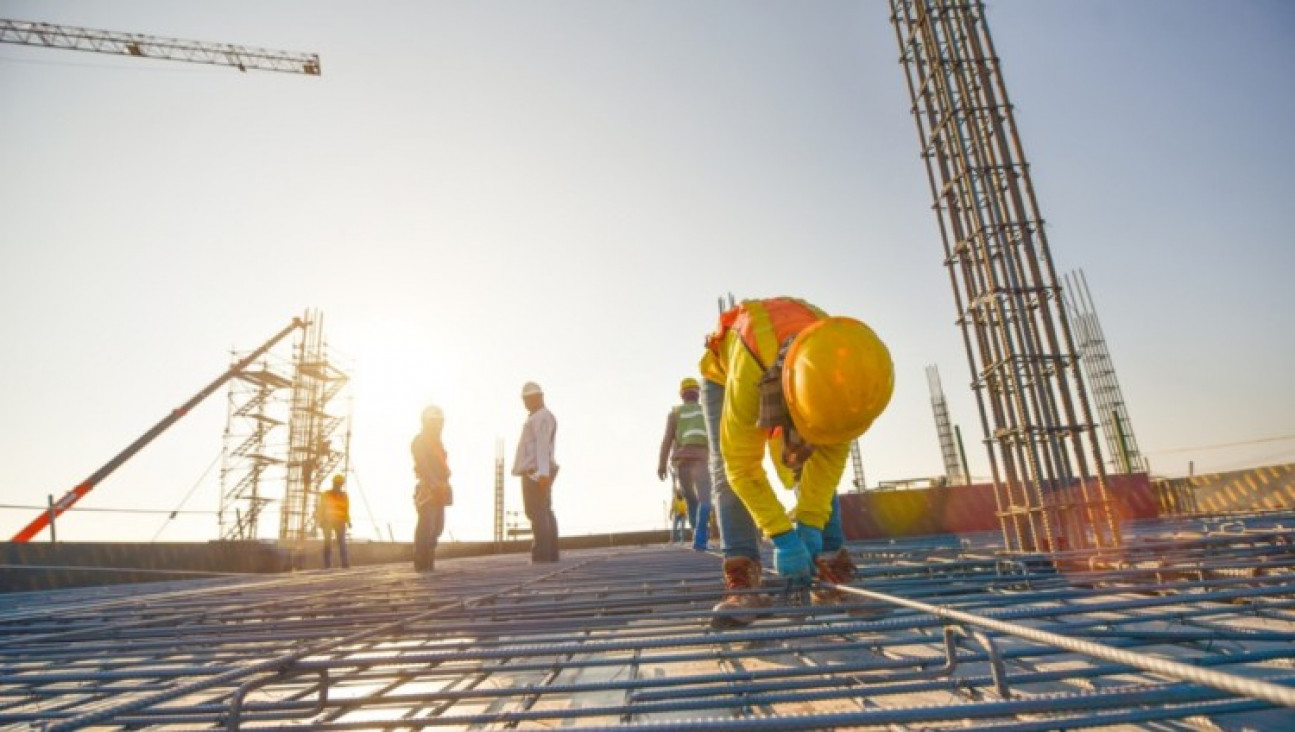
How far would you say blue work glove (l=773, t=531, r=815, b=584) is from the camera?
2.53 meters

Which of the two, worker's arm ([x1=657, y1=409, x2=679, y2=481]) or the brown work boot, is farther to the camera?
worker's arm ([x1=657, y1=409, x2=679, y2=481])

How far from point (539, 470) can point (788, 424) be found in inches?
169

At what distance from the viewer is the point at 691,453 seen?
7.15 metres

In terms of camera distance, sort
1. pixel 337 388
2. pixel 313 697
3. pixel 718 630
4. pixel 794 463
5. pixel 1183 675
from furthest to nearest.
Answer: pixel 337 388, pixel 794 463, pixel 718 630, pixel 313 697, pixel 1183 675

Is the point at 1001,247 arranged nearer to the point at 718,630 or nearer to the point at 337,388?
the point at 718,630

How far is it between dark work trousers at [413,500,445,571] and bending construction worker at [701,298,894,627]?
4577mm

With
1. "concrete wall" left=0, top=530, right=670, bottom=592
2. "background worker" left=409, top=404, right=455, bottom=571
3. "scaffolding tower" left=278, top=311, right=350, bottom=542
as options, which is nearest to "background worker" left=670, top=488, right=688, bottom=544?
"concrete wall" left=0, top=530, right=670, bottom=592

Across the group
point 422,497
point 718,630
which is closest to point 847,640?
point 718,630

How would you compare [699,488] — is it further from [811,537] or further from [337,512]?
[337,512]

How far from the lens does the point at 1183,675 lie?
69 cm

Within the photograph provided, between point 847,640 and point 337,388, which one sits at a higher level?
point 337,388

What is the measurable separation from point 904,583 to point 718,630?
119cm

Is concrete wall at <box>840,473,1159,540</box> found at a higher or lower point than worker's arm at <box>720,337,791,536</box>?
lower

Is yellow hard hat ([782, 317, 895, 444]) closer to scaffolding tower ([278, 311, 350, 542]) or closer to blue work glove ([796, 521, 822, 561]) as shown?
blue work glove ([796, 521, 822, 561])
